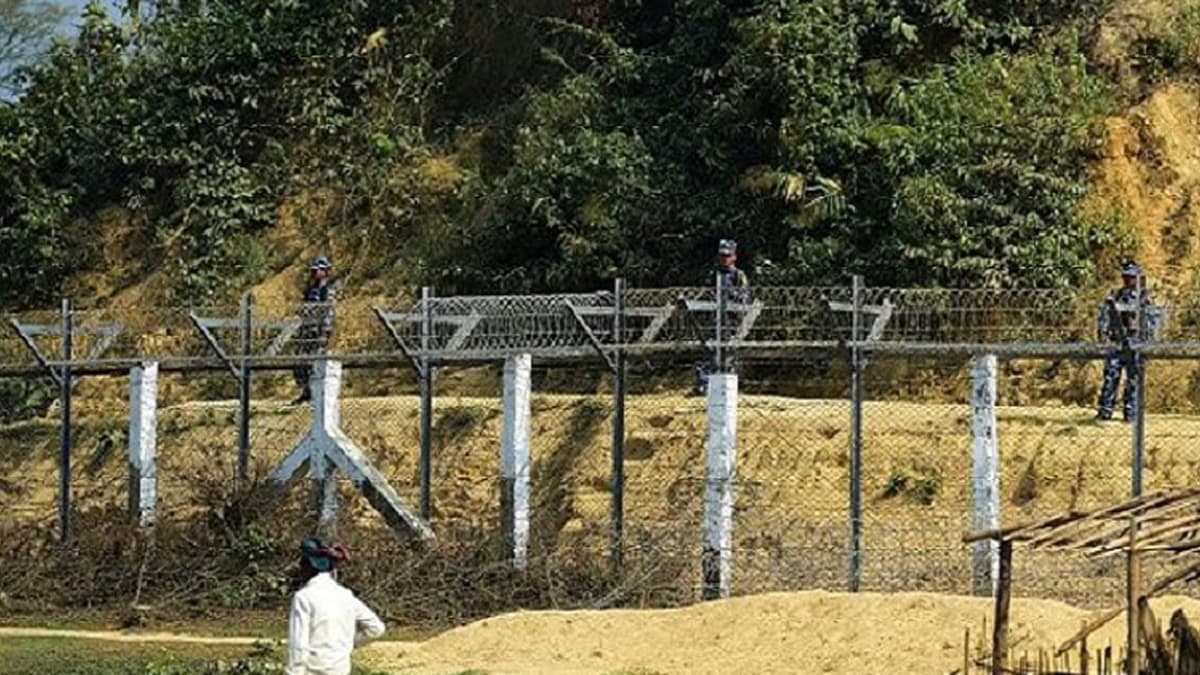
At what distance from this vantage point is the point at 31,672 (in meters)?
23.2

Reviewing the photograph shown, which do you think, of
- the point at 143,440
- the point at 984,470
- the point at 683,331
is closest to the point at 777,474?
→ the point at 683,331

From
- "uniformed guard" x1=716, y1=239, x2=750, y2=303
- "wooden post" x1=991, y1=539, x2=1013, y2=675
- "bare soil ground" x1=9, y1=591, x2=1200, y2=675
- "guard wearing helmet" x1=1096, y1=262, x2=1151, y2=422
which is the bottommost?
"bare soil ground" x1=9, y1=591, x2=1200, y2=675

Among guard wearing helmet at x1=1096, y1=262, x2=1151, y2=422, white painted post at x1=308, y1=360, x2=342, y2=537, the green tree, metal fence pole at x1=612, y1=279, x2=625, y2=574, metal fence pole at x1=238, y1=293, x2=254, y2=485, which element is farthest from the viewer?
the green tree

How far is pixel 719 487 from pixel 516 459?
2.40 metres

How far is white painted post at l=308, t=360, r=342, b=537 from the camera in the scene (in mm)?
28594

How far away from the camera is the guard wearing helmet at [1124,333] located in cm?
2450

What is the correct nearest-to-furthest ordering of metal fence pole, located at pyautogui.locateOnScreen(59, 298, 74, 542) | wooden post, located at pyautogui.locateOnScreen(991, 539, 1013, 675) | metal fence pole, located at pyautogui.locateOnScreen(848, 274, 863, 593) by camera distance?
wooden post, located at pyautogui.locateOnScreen(991, 539, 1013, 675)
metal fence pole, located at pyautogui.locateOnScreen(848, 274, 863, 593)
metal fence pole, located at pyautogui.locateOnScreen(59, 298, 74, 542)

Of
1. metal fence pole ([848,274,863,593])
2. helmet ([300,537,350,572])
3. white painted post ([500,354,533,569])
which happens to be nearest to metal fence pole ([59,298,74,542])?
white painted post ([500,354,533,569])

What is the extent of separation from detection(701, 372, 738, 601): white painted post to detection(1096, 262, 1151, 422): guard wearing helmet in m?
3.61

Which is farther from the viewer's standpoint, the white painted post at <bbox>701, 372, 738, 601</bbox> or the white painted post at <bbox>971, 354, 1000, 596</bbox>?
the white painted post at <bbox>701, 372, 738, 601</bbox>

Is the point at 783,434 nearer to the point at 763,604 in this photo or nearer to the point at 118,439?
the point at 763,604

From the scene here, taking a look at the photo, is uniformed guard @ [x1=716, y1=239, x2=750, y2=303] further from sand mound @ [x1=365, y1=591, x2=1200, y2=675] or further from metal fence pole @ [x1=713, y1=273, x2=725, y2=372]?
sand mound @ [x1=365, y1=591, x2=1200, y2=675]

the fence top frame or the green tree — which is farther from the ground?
the green tree

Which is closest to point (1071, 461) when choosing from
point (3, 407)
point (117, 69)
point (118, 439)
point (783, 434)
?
point (783, 434)
